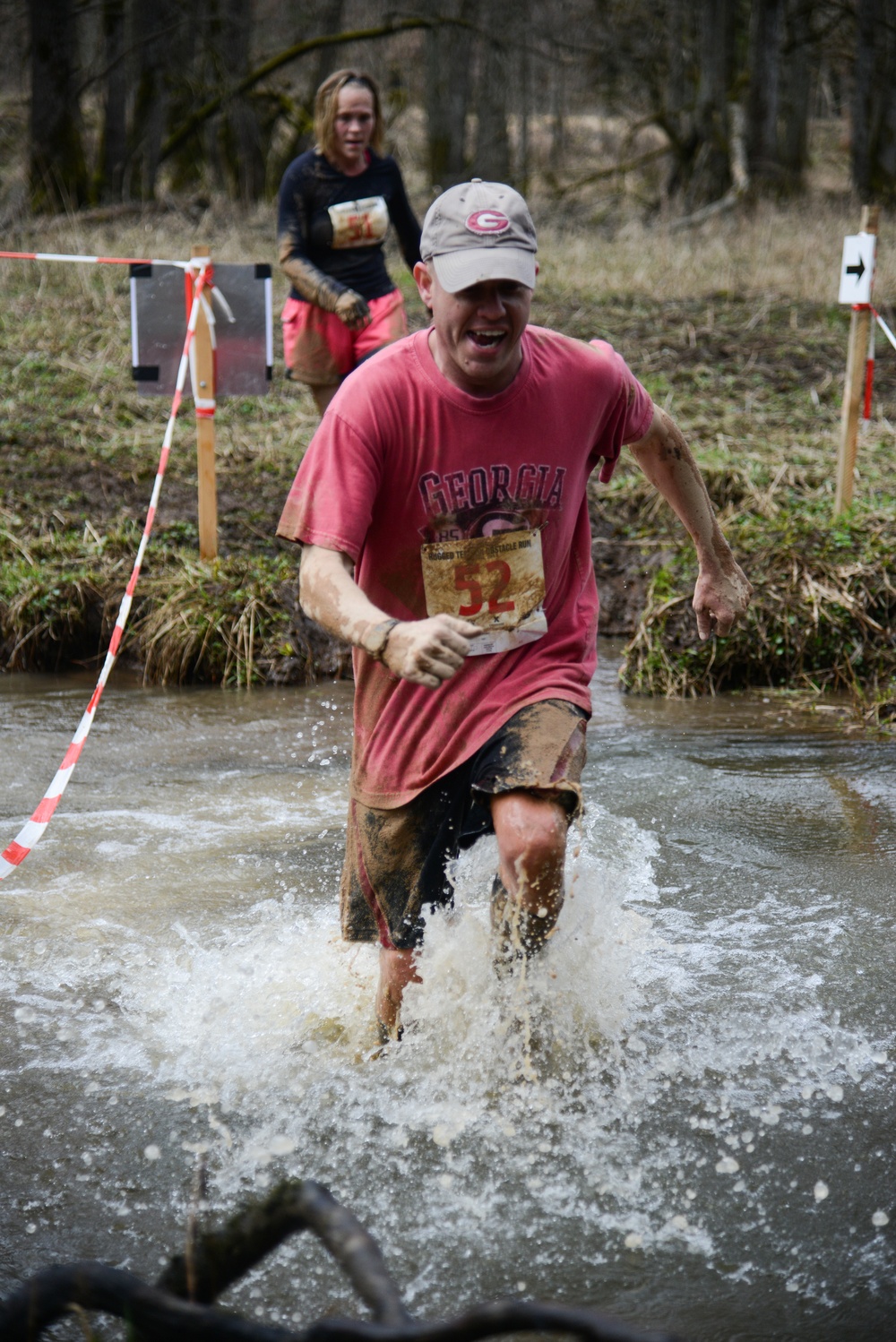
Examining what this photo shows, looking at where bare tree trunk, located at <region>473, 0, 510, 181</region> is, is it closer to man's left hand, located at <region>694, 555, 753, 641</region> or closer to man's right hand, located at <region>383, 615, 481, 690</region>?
man's left hand, located at <region>694, 555, 753, 641</region>

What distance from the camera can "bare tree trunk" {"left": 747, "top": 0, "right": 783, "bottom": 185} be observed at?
20.2 meters

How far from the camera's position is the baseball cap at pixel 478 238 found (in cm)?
284

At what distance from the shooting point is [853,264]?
24.3 ft

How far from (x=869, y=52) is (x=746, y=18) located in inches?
273

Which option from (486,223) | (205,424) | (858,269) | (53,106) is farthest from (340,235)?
(53,106)

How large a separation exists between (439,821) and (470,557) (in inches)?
24.1

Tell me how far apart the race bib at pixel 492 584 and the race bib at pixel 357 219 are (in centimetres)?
431

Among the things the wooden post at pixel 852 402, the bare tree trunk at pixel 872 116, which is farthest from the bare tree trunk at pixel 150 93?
the wooden post at pixel 852 402

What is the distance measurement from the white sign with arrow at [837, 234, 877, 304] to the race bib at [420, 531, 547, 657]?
16.2 ft

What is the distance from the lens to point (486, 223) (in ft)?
9.42

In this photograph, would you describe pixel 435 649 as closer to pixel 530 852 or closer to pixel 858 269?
pixel 530 852

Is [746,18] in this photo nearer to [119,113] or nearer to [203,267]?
[119,113]

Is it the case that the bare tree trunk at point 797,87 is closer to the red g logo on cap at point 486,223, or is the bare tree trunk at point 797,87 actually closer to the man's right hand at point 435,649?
the red g logo on cap at point 486,223

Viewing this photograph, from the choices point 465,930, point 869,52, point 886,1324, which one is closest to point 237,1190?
point 465,930
